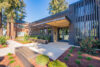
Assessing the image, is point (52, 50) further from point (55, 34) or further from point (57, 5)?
point (57, 5)

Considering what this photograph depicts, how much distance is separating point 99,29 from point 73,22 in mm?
2920

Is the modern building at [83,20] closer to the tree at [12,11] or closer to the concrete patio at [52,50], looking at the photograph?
the concrete patio at [52,50]

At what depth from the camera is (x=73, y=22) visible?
6.83 metres

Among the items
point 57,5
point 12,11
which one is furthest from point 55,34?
point 57,5

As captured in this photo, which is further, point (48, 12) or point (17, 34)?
point (48, 12)

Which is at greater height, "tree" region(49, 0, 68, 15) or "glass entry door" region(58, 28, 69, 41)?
"tree" region(49, 0, 68, 15)

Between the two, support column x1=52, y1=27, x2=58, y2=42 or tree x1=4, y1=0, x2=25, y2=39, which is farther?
tree x1=4, y1=0, x2=25, y2=39

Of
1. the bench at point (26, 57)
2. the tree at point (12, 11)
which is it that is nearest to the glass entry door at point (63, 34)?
the bench at point (26, 57)

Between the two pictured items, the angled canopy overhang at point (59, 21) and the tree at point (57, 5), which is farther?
the tree at point (57, 5)

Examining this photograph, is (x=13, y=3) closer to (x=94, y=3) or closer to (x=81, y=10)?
(x=81, y=10)

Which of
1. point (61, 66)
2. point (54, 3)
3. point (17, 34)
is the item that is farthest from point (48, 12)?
point (61, 66)

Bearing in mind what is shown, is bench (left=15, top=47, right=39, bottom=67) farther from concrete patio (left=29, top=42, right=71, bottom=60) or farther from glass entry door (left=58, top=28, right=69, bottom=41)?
glass entry door (left=58, top=28, right=69, bottom=41)

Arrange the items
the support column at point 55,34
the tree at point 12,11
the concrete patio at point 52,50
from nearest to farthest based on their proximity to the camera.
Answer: the concrete patio at point 52,50
the support column at point 55,34
the tree at point 12,11

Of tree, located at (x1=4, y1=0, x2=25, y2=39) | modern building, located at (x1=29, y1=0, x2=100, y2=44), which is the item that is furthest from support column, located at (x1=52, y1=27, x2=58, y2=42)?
tree, located at (x1=4, y1=0, x2=25, y2=39)
